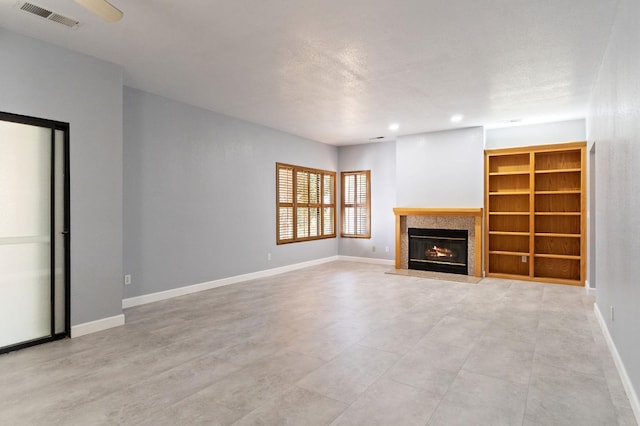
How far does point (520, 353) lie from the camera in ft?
10.5

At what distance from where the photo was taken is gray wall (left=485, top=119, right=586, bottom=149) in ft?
20.3

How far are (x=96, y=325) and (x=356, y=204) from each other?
6.05m

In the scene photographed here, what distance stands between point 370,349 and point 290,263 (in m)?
4.33

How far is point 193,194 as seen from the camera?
5.54 m

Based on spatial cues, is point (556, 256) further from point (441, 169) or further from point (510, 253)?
point (441, 169)

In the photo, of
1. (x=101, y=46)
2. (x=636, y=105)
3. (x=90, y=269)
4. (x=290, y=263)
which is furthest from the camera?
(x=290, y=263)

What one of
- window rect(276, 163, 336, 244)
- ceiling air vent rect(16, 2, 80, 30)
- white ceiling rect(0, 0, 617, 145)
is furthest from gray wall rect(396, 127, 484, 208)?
ceiling air vent rect(16, 2, 80, 30)

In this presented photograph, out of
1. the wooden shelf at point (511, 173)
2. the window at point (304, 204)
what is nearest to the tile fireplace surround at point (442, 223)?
the wooden shelf at point (511, 173)

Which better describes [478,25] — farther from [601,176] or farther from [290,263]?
[290,263]

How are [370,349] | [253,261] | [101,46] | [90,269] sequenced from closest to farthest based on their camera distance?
[370,349] < [101,46] < [90,269] < [253,261]

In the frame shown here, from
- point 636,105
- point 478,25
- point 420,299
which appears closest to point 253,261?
point 420,299

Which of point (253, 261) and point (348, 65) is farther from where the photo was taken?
point (253, 261)

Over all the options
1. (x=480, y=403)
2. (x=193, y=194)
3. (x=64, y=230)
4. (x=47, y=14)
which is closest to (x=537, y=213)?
(x=480, y=403)

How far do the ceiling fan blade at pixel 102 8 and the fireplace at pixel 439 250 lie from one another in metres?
6.26
